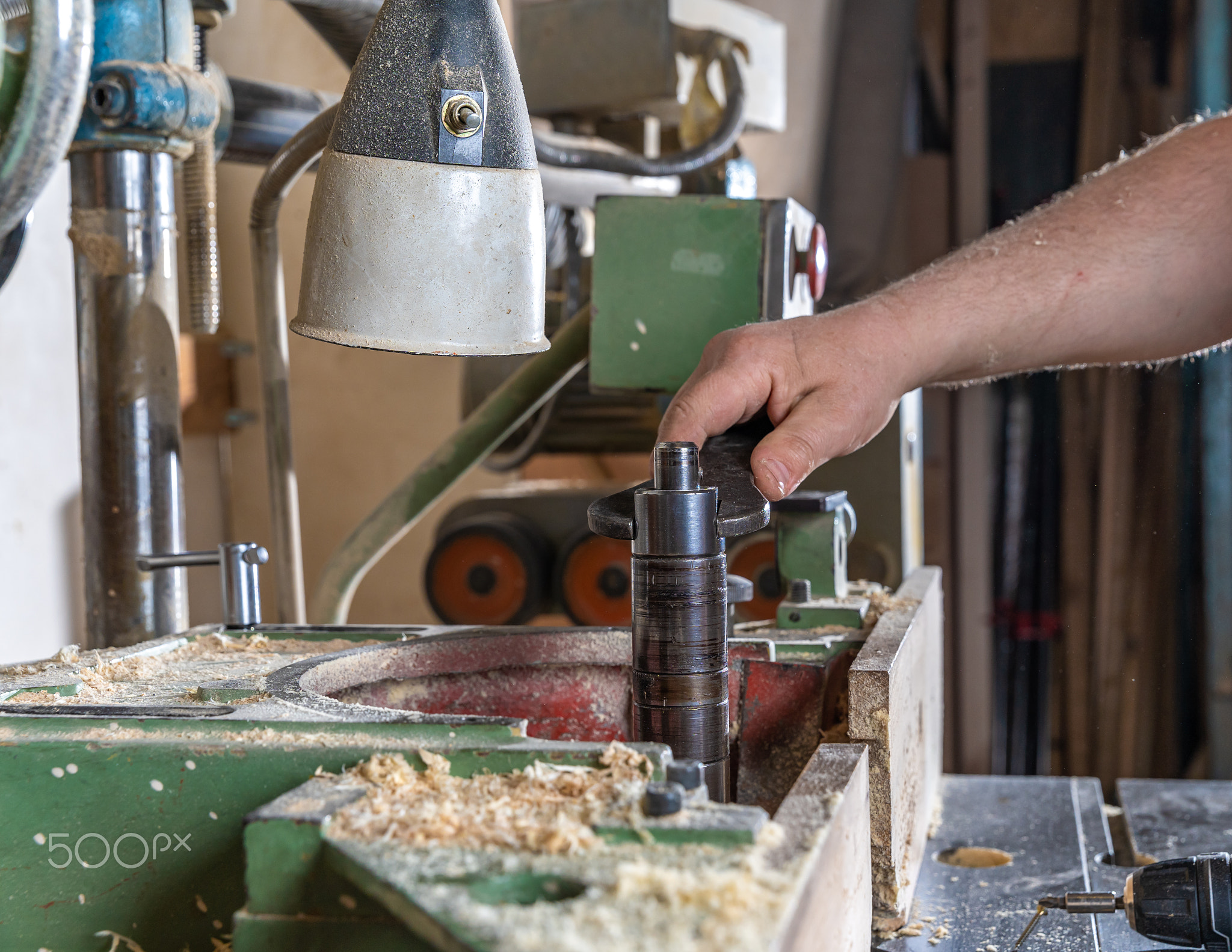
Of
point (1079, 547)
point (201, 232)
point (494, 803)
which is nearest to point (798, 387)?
point (494, 803)

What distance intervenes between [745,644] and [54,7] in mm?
777

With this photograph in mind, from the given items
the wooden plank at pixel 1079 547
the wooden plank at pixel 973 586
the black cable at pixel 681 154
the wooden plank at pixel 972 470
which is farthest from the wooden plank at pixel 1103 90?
the black cable at pixel 681 154

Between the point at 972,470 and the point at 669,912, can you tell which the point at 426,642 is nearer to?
the point at 669,912

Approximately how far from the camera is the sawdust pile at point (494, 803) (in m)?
0.56

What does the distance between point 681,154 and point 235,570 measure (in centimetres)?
97

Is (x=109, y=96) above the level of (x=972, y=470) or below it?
above

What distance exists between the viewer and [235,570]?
111cm

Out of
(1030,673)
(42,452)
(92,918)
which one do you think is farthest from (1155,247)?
(1030,673)

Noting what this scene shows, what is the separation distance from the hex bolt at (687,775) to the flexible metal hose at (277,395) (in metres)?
0.91

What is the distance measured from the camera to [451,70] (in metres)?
0.80

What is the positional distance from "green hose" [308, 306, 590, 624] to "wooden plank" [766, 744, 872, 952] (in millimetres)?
709

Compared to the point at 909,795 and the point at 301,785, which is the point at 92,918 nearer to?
the point at 301,785

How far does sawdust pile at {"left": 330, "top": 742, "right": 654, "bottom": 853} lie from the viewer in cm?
56

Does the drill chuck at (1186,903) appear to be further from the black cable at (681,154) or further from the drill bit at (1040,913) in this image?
the black cable at (681,154)
